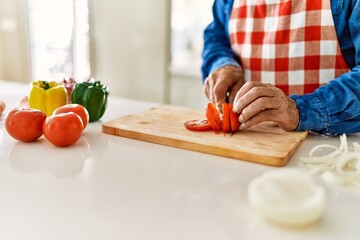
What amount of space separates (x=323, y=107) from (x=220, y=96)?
308 millimetres

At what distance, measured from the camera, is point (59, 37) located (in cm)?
280

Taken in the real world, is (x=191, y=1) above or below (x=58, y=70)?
above

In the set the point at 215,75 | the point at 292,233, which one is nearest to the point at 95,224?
the point at 292,233

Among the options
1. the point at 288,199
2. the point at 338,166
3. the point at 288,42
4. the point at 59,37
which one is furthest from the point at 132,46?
the point at 288,199

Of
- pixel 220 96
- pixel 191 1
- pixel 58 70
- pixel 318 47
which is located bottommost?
pixel 58 70

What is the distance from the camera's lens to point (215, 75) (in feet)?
3.99

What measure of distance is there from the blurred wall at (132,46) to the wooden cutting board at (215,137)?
1.49 metres

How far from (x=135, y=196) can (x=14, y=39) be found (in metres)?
2.38

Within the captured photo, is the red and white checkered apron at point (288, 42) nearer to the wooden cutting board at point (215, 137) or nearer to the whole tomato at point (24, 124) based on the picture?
the wooden cutting board at point (215, 137)

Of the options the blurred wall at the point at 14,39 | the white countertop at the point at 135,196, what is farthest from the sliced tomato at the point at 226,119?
the blurred wall at the point at 14,39

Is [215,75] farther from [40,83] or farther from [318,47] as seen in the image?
[40,83]

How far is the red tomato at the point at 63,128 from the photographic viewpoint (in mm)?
870

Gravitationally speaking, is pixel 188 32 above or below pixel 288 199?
above

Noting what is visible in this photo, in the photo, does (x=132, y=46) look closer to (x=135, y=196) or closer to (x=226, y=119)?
(x=226, y=119)
